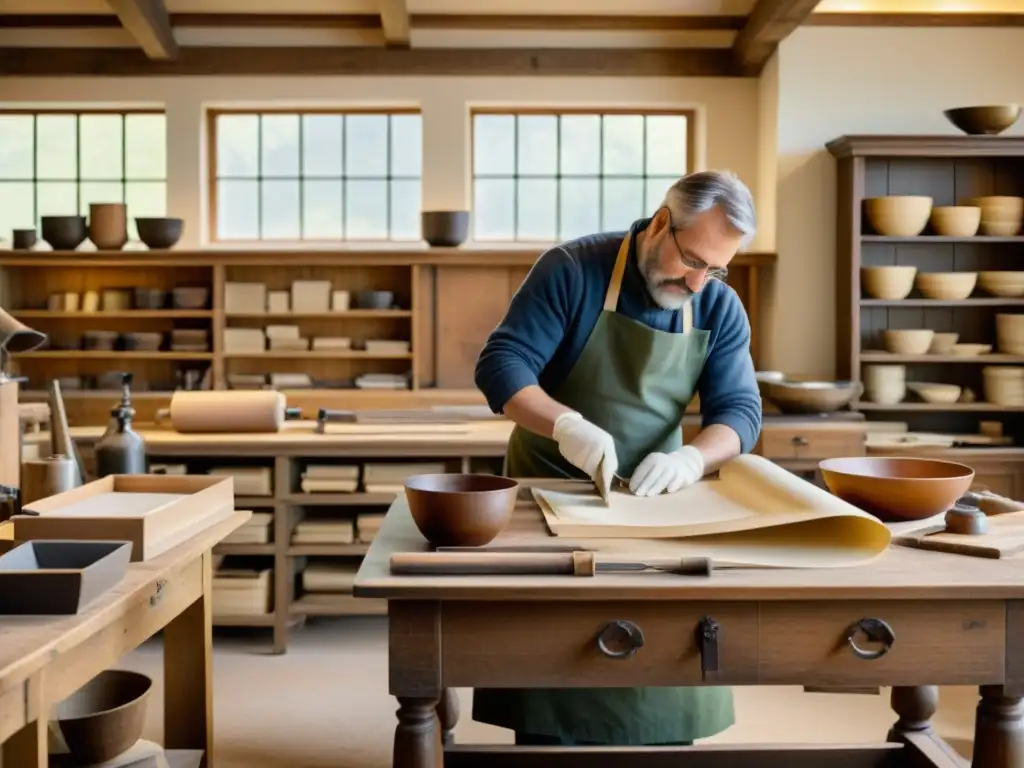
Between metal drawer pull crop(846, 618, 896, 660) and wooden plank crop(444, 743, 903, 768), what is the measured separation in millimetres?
832

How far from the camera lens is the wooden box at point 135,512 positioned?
6.29ft

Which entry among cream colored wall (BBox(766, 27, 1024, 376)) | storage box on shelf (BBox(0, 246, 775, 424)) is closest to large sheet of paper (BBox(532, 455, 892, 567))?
storage box on shelf (BBox(0, 246, 775, 424))

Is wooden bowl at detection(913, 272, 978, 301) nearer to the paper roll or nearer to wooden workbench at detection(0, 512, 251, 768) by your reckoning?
the paper roll

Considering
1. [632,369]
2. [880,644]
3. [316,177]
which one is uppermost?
[316,177]

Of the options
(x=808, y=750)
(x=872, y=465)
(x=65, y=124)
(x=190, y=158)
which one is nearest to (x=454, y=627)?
(x=872, y=465)

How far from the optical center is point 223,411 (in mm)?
4559

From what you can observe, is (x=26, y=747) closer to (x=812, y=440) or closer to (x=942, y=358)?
(x=812, y=440)

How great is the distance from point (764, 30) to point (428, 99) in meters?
1.65

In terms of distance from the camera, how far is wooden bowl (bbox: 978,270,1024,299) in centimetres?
517

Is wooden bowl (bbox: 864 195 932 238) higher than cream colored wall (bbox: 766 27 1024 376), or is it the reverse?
cream colored wall (bbox: 766 27 1024 376)

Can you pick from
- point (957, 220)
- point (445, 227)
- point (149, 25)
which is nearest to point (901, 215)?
point (957, 220)

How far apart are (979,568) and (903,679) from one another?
22 cm

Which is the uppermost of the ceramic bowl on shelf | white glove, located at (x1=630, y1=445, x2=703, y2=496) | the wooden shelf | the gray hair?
the gray hair

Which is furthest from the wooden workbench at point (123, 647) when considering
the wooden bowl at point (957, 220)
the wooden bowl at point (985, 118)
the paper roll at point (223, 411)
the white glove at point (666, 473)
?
the wooden bowl at point (985, 118)
